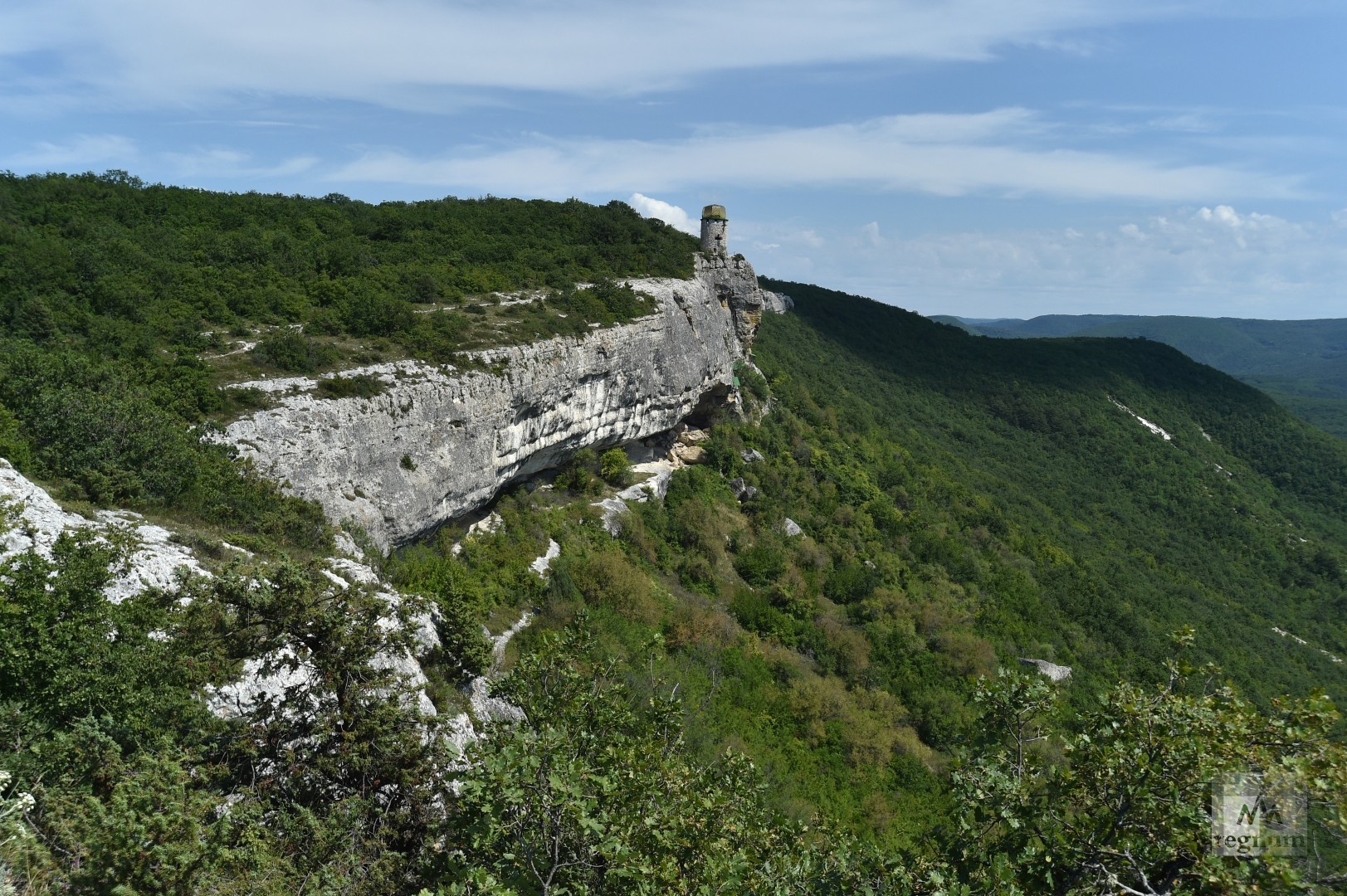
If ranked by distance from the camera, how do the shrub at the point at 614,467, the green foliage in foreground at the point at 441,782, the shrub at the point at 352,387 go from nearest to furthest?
the green foliage in foreground at the point at 441,782 → the shrub at the point at 352,387 → the shrub at the point at 614,467

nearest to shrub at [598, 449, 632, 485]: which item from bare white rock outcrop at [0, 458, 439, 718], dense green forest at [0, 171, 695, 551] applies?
dense green forest at [0, 171, 695, 551]

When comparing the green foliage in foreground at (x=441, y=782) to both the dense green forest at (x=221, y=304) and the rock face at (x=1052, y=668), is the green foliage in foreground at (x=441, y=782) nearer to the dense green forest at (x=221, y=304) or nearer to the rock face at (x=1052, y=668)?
the dense green forest at (x=221, y=304)

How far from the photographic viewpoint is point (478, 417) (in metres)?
20.4

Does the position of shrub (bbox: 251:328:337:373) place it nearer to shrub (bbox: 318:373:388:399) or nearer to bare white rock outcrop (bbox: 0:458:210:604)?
shrub (bbox: 318:373:388:399)

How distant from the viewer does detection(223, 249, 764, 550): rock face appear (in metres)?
16.0

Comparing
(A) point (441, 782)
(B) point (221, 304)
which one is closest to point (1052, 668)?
(A) point (441, 782)

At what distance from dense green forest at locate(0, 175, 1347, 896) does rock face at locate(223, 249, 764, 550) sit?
3.52 ft

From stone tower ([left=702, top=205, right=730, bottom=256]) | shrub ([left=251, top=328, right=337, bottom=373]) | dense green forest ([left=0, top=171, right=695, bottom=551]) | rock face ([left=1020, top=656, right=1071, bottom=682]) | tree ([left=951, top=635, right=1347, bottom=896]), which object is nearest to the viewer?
tree ([left=951, top=635, right=1347, bottom=896])

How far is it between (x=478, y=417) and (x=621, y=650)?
7175mm

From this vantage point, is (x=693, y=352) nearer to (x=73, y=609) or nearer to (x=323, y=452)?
(x=323, y=452)

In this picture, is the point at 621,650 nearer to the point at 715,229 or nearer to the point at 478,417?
the point at 478,417

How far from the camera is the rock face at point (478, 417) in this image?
52.6 feet

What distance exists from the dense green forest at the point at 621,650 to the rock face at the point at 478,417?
1073mm

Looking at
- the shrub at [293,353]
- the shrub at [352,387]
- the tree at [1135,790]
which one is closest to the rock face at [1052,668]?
the tree at [1135,790]
